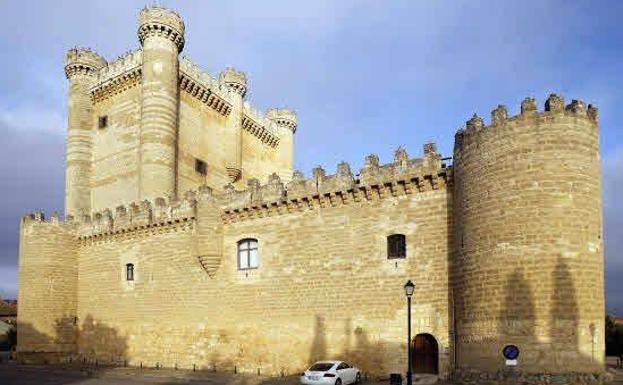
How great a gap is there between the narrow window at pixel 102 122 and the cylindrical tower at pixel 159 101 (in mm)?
4169

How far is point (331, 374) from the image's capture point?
19172mm

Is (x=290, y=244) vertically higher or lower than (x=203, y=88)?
lower

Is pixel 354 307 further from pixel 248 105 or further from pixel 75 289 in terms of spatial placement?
pixel 248 105

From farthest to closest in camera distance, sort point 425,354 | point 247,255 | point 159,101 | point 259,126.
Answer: point 259,126 → point 159,101 → point 247,255 → point 425,354

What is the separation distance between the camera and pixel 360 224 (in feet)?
73.0

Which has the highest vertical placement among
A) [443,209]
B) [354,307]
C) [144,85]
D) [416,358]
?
[144,85]

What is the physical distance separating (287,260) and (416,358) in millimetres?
6250

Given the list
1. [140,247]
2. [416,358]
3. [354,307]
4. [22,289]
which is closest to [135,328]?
[140,247]

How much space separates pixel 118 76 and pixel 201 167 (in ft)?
22.9

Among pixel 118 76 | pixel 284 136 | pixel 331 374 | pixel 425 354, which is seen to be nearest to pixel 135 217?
pixel 118 76

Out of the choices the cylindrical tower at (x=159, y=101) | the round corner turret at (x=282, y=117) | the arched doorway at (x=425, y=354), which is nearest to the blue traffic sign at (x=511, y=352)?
the arched doorway at (x=425, y=354)

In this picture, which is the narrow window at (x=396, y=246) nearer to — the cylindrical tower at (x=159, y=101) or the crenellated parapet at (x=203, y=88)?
the cylindrical tower at (x=159, y=101)

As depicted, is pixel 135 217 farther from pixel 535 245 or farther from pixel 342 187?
pixel 535 245

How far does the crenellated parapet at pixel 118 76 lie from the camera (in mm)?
34438
